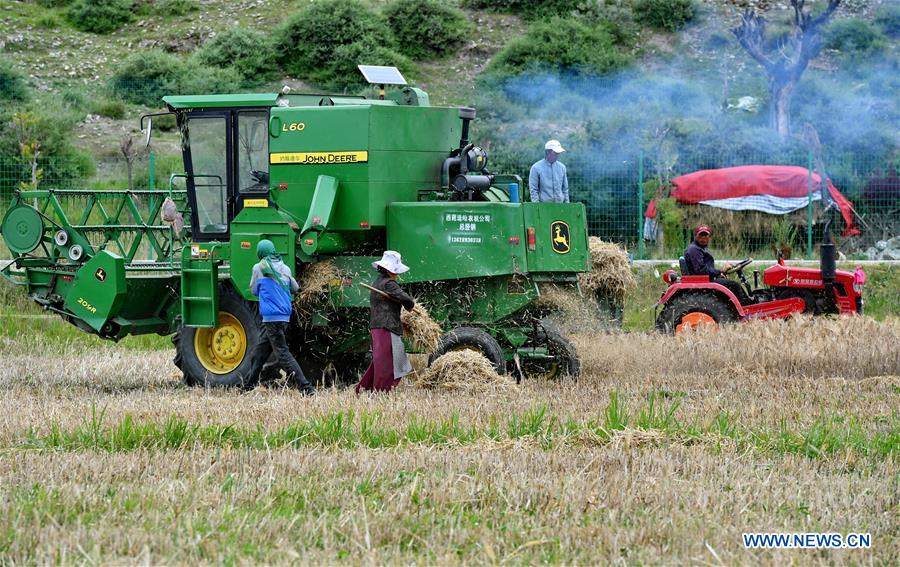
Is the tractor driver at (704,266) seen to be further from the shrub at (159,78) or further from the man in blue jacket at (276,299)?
the shrub at (159,78)

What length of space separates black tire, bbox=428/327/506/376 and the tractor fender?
12.1 ft

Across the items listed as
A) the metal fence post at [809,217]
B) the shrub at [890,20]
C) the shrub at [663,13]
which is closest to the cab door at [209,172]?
the metal fence post at [809,217]

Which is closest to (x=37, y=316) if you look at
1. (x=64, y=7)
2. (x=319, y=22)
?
(x=319, y=22)

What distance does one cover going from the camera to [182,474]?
7855 millimetres

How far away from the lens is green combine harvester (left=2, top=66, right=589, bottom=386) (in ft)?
42.5

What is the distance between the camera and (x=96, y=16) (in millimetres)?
38625

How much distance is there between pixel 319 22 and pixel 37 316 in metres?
18.0

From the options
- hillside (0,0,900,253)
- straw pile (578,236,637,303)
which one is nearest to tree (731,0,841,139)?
hillside (0,0,900,253)

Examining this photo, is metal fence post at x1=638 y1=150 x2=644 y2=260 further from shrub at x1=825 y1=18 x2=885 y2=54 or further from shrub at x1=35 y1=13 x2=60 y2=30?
shrub at x1=35 y1=13 x2=60 y2=30

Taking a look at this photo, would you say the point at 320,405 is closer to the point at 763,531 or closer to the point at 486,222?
the point at 486,222

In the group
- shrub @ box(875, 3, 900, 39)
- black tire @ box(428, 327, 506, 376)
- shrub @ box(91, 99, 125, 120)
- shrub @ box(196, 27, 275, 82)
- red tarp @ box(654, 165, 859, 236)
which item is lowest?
black tire @ box(428, 327, 506, 376)

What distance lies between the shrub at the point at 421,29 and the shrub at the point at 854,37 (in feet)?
33.5

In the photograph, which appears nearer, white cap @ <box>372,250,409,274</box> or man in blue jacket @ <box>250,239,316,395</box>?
white cap @ <box>372,250,409,274</box>

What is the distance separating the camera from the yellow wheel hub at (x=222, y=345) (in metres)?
13.4
